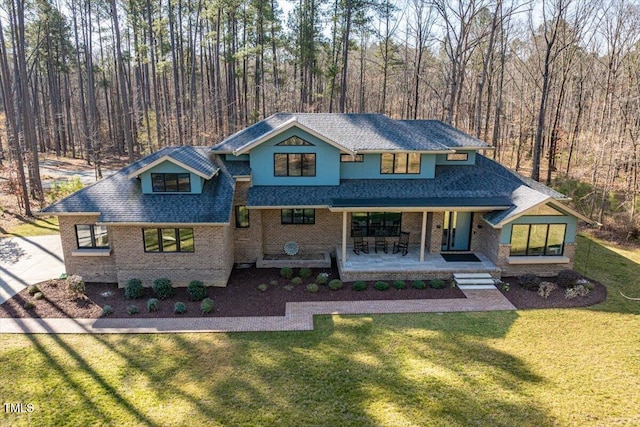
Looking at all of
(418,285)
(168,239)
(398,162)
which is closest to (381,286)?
(418,285)

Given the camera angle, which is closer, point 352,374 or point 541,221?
point 352,374

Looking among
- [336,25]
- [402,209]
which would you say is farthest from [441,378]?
[336,25]

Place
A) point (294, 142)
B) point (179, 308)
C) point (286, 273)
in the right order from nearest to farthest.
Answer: point (179, 308), point (286, 273), point (294, 142)

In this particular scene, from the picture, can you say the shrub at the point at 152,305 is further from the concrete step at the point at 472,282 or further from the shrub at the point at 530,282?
the shrub at the point at 530,282

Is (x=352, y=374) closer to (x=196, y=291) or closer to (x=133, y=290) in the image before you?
(x=196, y=291)

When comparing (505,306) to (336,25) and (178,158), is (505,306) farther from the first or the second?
(336,25)

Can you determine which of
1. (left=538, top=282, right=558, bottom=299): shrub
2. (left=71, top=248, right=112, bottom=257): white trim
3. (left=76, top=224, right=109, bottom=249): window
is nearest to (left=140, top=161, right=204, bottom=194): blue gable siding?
(left=76, top=224, right=109, bottom=249): window
